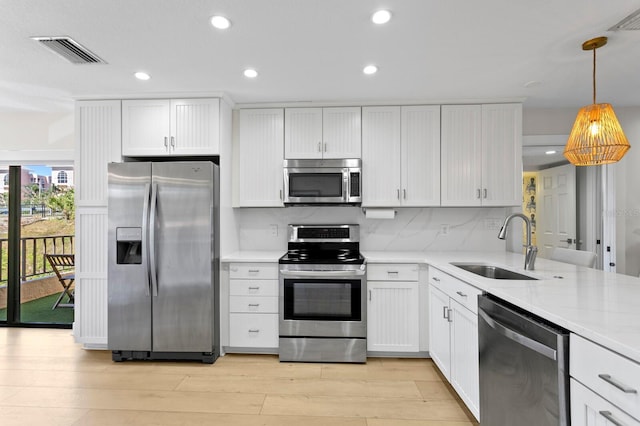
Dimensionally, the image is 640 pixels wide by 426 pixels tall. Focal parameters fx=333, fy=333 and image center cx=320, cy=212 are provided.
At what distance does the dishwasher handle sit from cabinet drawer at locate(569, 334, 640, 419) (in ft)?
0.25

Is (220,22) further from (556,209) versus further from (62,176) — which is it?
(556,209)

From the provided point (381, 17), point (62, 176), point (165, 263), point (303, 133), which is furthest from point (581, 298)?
point (62, 176)

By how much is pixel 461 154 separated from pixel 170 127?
2.83 metres

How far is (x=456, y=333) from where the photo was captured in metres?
2.27

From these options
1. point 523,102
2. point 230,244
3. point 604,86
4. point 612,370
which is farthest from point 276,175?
point 604,86

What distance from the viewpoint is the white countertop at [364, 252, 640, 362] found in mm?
1095

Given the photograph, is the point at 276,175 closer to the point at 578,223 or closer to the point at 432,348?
the point at 432,348

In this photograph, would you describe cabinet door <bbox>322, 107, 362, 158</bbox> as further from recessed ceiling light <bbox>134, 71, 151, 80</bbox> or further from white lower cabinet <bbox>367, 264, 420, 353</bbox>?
recessed ceiling light <bbox>134, 71, 151, 80</bbox>

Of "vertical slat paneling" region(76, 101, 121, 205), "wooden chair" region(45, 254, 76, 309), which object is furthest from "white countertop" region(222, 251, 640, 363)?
"wooden chair" region(45, 254, 76, 309)

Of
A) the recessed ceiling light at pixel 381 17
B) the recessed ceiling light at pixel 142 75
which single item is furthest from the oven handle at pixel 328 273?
the recessed ceiling light at pixel 142 75

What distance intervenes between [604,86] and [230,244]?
3.75 metres

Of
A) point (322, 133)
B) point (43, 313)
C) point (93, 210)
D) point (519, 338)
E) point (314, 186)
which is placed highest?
point (322, 133)

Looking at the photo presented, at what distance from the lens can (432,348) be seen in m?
2.82

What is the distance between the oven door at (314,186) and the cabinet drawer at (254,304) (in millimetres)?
956
